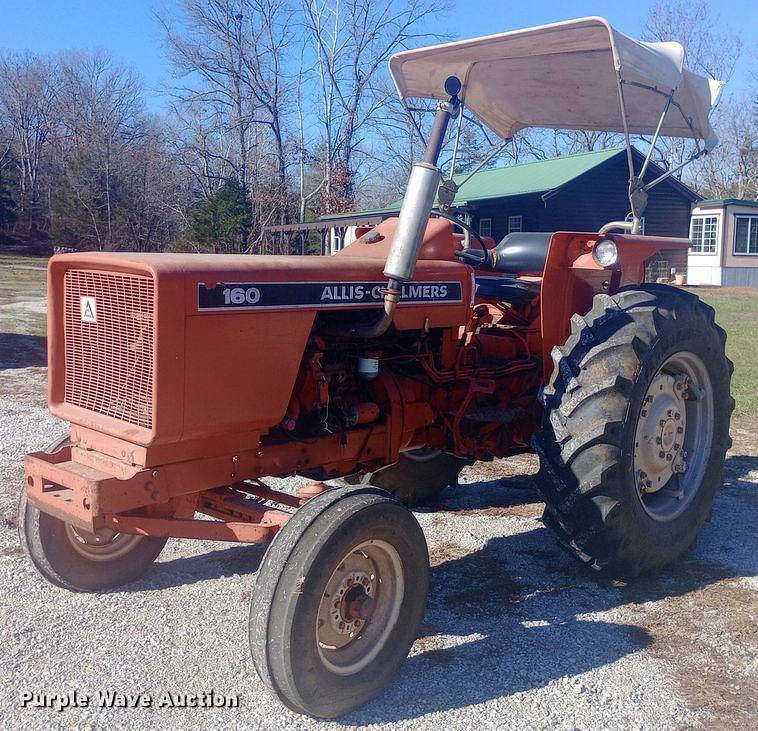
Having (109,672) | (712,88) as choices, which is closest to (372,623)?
(109,672)

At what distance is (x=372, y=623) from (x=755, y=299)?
23.2 m

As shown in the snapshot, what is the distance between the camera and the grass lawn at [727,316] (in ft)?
29.7

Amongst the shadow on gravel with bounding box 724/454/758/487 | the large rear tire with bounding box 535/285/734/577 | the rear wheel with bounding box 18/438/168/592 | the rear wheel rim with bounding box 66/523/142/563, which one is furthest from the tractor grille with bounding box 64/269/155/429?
the shadow on gravel with bounding box 724/454/758/487

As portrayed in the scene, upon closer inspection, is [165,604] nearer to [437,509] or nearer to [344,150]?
[437,509]

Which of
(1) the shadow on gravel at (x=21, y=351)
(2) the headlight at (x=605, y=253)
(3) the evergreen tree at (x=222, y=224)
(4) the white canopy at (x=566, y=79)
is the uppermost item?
(3) the evergreen tree at (x=222, y=224)

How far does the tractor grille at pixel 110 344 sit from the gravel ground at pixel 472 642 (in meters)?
0.99

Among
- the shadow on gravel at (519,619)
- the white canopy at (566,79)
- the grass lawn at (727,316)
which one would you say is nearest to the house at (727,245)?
the grass lawn at (727,316)

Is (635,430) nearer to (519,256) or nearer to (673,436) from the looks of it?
(673,436)

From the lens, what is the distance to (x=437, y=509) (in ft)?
16.7

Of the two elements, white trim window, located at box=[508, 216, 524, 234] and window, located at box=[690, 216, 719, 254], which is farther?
window, located at box=[690, 216, 719, 254]

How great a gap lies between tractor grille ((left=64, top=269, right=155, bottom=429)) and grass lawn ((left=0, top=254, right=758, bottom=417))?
6.32 metres

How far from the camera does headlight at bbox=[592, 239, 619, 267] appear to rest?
13.5ft

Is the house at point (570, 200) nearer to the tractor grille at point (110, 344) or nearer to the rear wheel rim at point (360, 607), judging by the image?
the tractor grille at point (110, 344)

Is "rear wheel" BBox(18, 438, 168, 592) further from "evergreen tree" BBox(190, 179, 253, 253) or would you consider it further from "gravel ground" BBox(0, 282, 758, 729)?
"evergreen tree" BBox(190, 179, 253, 253)
